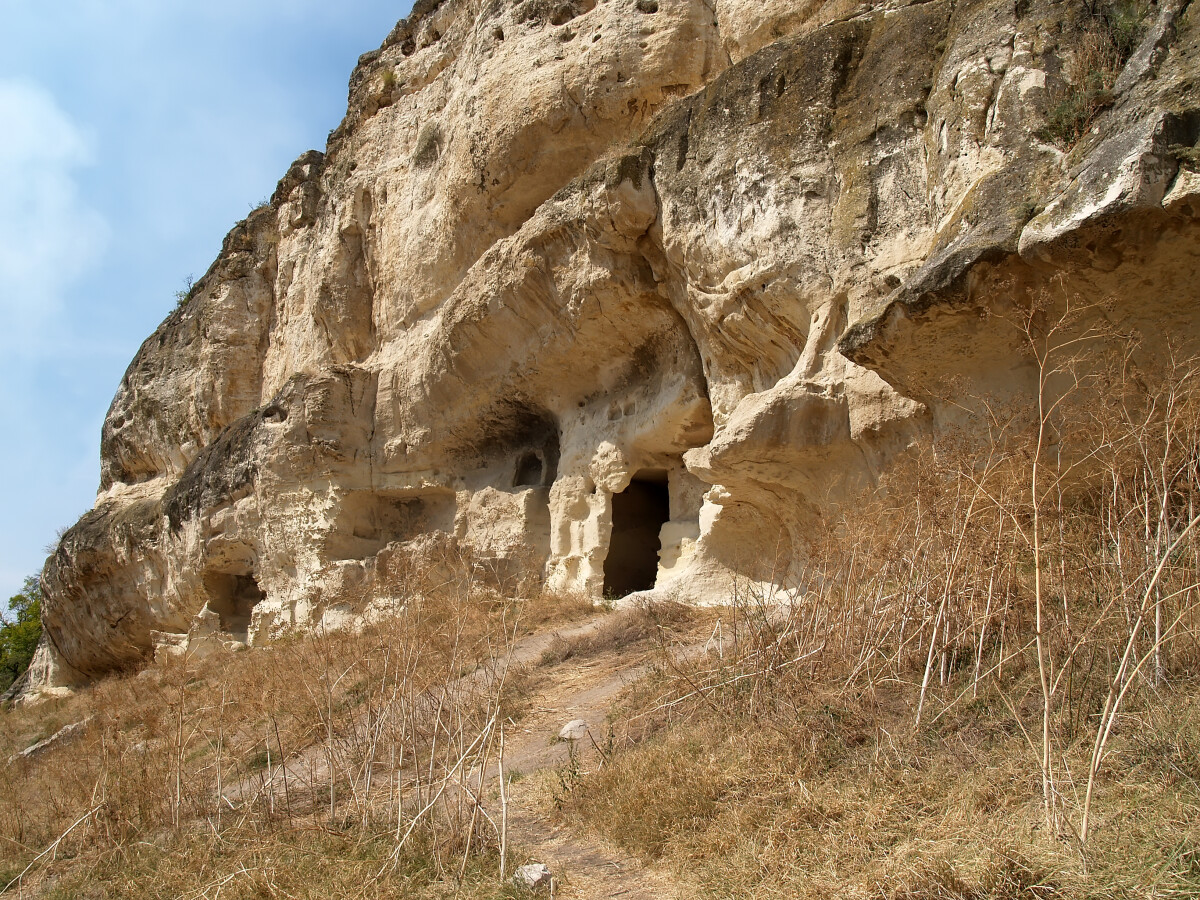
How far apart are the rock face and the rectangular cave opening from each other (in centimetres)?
5

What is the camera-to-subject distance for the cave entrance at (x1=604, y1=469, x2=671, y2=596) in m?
10.2

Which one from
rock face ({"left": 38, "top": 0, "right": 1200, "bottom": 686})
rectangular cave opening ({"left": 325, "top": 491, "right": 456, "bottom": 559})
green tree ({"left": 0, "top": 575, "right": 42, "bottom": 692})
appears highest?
rock face ({"left": 38, "top": 0, "right": 1200, "bottom": 686})

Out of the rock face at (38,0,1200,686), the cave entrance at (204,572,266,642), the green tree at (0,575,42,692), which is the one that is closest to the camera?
the rock face at (38,0,1200,686)

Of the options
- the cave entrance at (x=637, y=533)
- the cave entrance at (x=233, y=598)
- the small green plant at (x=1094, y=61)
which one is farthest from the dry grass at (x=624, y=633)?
the cave entrance at (x=233, y=598)

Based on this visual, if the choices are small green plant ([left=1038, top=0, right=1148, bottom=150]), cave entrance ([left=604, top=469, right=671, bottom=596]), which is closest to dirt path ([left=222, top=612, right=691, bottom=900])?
cave entrance ([left=604, top=469, right=671, bottom=596])

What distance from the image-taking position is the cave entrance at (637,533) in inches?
401

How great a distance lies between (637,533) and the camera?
10602mm

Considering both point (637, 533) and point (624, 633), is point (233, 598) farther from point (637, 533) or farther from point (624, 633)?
point (624, 633)

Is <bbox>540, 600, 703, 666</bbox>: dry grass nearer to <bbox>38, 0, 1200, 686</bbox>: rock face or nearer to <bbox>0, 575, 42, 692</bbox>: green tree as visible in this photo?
<bbox>38, 0, 1200, 686</bbox>: rock face

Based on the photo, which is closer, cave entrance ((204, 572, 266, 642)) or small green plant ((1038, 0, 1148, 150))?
small green plant ((1038, 0, 1148, 150))

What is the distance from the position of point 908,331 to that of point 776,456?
1.88 meters

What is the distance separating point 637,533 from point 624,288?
11.1 feet

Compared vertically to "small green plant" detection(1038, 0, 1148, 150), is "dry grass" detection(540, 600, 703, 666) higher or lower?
lower

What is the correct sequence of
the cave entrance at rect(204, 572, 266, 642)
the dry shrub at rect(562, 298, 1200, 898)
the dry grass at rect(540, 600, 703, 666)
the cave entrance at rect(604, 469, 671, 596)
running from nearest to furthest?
1. the dry shrub at rect(562, 298, 1200, 898)
2. the dry grass at rect(540, 600, 703, 666)
3. the cave entrance at rect(604, 469, 671, 596)
4. the cave entrance at rect(204, 572, 266, 642)
